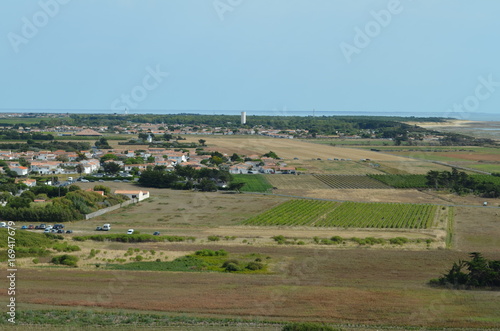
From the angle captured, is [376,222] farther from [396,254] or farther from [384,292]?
[384,292]

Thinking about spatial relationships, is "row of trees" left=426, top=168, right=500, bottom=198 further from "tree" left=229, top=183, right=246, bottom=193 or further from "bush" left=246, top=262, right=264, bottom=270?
"bush" left=246, top=262, right=264, bottom=270

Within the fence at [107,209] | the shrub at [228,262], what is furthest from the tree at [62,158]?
the shrub at [228,262]

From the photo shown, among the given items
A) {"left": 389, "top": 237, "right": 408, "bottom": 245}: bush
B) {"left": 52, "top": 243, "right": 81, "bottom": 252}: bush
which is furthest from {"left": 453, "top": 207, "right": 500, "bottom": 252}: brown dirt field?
{"left": 52, "top": 243, "right": 81, "bottom": 252}: bush

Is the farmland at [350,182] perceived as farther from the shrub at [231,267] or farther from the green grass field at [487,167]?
the shrub at [231,267]

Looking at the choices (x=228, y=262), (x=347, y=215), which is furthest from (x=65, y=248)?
(x=347, y=215)

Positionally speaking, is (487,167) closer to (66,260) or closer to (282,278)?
(282,278)

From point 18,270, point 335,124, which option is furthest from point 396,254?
point 335,124
